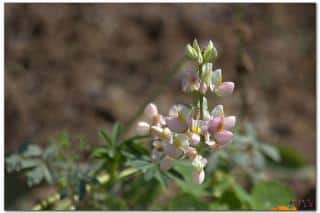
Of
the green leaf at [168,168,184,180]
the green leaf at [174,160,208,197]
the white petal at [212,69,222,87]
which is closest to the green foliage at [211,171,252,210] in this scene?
the green leaf at [174,160,208,197]

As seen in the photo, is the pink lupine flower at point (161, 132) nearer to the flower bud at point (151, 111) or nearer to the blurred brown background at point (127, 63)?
the flower bud at point (151, 111)

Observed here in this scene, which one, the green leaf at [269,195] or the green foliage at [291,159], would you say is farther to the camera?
the green foliage at [291,159]

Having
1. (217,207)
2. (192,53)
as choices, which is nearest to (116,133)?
(192,53)

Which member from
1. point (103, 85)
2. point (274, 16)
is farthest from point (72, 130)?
point (274, 16)

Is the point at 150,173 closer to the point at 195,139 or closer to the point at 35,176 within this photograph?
the point at 195,139

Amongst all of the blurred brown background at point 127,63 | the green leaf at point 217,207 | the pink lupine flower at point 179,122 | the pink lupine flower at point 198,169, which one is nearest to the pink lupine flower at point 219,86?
the pink lupine flower at point 179,122

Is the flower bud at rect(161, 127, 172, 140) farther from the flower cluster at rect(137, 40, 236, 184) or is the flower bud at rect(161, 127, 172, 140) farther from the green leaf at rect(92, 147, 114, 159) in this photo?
the green leaf at rect(92, 147, 114, 159)
